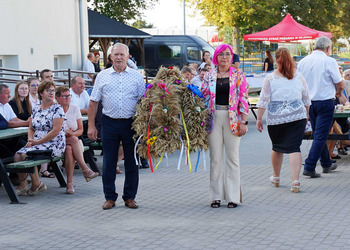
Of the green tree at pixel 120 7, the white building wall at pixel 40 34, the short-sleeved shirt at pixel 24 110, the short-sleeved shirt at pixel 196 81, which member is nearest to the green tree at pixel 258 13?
the green tree at pixel 120 7

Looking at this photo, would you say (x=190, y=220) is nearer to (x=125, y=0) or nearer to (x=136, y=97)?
(x=136, y=97)

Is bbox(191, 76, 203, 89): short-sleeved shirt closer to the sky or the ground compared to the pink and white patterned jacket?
closer to the ground

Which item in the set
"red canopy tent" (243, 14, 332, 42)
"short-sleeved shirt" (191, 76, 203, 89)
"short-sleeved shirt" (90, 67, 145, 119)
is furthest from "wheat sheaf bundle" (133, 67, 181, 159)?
"red canopy tent" (243, 14, 332, 42)

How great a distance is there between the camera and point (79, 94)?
11.7 meters

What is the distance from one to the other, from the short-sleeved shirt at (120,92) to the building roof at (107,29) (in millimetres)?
23796

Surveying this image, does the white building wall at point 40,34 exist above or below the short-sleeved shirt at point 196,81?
above

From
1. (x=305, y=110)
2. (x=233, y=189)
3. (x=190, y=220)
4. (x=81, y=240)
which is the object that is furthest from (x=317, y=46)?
(x=81, y=240)

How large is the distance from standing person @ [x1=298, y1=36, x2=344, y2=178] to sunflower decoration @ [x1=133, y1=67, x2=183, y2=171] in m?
2.97

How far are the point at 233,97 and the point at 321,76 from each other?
8.44 feet

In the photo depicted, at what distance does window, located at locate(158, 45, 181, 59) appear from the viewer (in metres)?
34.8

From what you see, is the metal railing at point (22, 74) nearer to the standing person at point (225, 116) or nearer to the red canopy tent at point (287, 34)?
the standing person at point (225, 116)

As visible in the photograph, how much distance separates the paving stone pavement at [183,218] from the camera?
642cm

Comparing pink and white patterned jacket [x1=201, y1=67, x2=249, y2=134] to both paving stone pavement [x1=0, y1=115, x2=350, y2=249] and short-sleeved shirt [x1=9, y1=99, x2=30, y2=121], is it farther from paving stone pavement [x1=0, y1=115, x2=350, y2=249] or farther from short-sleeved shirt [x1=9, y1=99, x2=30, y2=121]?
short-sleeved shirt [x1=9, y1=99, x2=30, y2=121]

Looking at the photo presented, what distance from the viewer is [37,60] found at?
72.9ft
